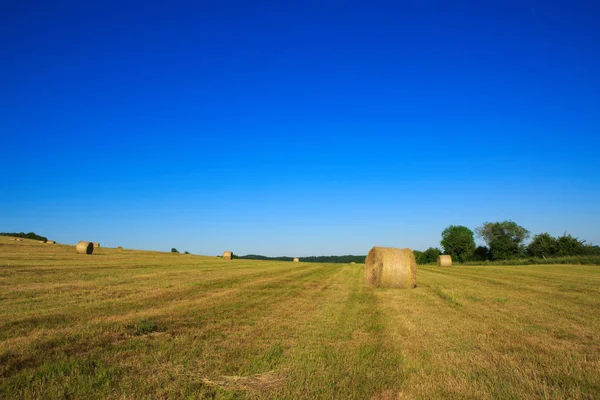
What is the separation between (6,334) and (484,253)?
105 meters

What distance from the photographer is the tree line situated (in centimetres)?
6034

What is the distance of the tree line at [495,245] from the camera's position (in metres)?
60.3

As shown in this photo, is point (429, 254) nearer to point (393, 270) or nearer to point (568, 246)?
point (568, 246)

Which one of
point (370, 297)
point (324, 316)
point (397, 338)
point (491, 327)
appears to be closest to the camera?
point (397, 338)

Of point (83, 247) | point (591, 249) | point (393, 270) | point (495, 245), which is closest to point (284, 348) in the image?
point (393, 270)

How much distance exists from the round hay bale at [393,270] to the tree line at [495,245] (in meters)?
54.9

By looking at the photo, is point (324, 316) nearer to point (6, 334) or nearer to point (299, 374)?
point (299, 374)

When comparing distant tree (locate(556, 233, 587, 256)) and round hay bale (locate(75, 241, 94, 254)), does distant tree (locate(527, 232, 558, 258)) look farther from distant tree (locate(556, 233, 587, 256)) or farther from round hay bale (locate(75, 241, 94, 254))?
round hay bale (locate(75, 241, 94, 254))

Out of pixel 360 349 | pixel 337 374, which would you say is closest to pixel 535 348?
pixel 360 349

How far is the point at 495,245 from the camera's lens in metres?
84.7

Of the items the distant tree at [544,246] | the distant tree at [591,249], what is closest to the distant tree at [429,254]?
the distant tree at [544,246]

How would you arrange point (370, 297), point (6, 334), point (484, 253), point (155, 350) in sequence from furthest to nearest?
point (484, 253), point (370, 297), point (6, 334), point (155, 350)

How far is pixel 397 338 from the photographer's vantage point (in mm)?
6961

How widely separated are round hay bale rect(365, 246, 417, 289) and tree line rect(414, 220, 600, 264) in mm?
54893
